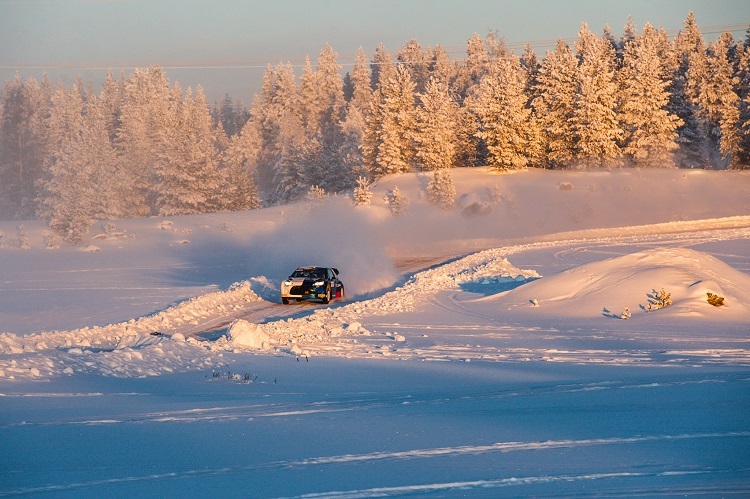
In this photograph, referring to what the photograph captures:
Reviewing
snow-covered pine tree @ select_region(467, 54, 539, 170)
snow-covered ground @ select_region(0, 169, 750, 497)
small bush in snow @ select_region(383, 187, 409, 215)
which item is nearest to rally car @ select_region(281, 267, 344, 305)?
snow-covered ground @ select_region(0, 169, 750, 497)

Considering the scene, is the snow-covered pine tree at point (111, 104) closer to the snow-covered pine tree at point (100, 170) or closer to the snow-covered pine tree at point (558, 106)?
the snow-covered pine tree at point (100, 170)

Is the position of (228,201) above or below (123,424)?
above

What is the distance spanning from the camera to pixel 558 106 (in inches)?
2830

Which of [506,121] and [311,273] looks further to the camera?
[506,121]

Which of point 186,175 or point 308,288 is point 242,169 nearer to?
point 186,175

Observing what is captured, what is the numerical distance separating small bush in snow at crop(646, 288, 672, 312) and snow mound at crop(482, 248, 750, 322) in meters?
0.06

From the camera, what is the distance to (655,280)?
21797mm

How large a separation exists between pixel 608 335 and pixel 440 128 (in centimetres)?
5853

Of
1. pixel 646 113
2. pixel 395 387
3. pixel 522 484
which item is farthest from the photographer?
pixel 646 113

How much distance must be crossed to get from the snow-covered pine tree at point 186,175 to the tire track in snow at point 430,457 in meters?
71.0

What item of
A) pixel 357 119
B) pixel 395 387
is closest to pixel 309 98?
pixel 357 119

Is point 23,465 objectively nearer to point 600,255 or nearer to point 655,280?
point 655,280

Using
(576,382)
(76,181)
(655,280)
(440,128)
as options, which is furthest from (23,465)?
(440,128)

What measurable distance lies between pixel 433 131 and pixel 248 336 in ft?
194
